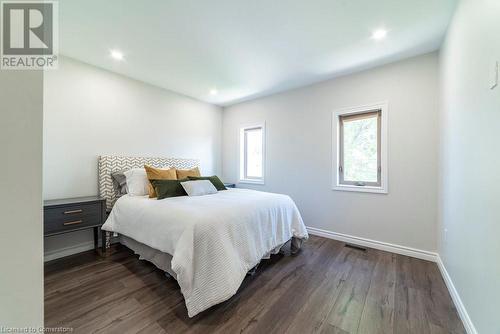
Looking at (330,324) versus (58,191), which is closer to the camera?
(330,324)

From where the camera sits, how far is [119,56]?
258cm

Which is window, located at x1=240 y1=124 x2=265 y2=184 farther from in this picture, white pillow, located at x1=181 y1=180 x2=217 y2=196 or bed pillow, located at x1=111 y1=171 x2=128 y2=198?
bed pillow, located at x1=111 y1=171 x2=128 y2=198

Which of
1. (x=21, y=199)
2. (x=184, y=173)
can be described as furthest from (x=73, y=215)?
(x=21, y=199)

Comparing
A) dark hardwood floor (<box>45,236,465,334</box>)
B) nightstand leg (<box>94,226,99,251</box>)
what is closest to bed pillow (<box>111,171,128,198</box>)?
nightstand leg (<box>94,226,99,251</box>)

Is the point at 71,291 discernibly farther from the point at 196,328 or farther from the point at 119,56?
the point at 119,56

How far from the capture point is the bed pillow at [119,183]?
289cm

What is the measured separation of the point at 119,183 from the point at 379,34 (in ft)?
12.3

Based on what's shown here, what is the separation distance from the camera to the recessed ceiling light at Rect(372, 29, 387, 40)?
2.09 meters

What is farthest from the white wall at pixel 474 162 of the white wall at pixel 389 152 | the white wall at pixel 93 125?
the white wall at pixel 93 125

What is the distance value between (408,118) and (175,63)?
317cm

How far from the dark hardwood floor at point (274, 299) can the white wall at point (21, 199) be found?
1.05 meters

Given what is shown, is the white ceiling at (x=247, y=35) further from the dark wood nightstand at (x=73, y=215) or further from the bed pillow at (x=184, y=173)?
the dark wood nightstand at (x=73, y=215)

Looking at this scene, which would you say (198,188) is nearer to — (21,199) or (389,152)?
(21,199)

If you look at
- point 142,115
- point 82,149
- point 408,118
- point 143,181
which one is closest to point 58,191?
point 82,149
